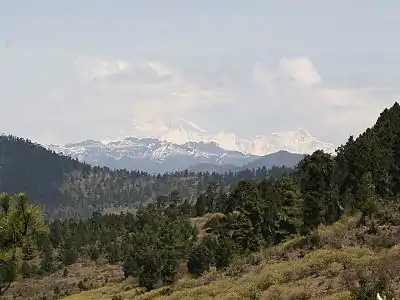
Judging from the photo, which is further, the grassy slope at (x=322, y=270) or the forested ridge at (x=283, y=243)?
the forested ridge at (x=283, y=243)

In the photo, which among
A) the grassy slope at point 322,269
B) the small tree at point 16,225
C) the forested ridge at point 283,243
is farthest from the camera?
the forested ridge at point 283,243

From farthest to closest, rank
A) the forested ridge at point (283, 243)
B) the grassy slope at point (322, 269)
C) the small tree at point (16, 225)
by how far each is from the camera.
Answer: the forested ridge at point (283, 243)
the grassy slope at point (322, 269)
the small tree at point (16, 225)

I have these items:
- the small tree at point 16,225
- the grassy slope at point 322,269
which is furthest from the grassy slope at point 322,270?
the small tree at point 16,225

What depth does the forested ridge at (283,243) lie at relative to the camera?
87.6 feet

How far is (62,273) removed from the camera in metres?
143

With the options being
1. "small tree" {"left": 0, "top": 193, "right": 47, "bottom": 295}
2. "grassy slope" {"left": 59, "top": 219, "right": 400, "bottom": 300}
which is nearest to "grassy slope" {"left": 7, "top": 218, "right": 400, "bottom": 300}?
"grassy slope" {"left": 59, "top": 219, "right": 400, "bottom": 300}

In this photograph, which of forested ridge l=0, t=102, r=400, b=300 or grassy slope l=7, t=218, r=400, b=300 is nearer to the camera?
grassy slope l=7, t=218, r=400, b=300

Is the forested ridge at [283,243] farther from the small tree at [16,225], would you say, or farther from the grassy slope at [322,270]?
the small tree at [16,225]

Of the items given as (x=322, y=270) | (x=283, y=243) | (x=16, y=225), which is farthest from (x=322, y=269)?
(x=283, y=243)

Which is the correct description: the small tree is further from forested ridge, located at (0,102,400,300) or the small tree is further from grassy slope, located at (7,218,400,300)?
grassy slope, located at (7,218,400,300)

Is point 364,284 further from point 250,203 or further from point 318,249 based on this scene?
point 250,203

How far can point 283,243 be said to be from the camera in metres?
61.6

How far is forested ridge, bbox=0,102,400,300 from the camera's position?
2669cm

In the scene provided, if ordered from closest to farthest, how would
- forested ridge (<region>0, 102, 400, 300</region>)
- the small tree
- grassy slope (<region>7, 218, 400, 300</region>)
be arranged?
the small tree, grassy slope (<region>7, 218, 400, 300</region>), forested ridge (<region>0, 102, 400, 300</region>)
